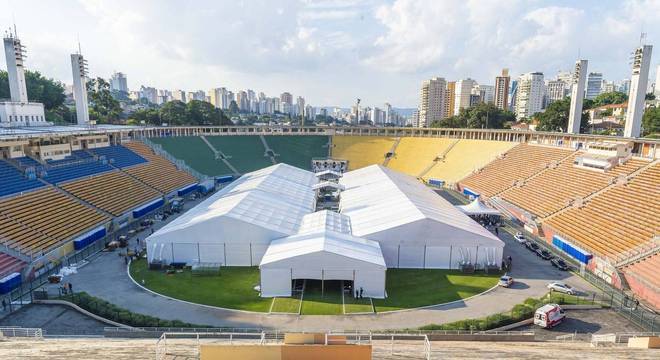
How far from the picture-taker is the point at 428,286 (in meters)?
25.2

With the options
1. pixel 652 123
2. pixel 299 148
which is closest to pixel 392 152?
pixel 299 148

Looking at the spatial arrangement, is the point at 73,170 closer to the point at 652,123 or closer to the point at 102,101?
the point at 102,101

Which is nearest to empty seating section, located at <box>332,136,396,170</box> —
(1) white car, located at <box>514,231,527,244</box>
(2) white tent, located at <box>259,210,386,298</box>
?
(1) white car, located at <box>514,231,527,244</box>

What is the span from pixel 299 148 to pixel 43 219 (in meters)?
50.9

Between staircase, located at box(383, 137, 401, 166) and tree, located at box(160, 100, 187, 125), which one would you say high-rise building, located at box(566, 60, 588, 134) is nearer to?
staircase, located at box(383, 137, 401, 166)

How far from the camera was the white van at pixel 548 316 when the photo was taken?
65.7 ft

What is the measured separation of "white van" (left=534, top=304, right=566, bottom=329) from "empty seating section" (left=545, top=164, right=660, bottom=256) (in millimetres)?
11193

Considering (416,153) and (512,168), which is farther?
(416,153)

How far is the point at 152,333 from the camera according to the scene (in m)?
18.7

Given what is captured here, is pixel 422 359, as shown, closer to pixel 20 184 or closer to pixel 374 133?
pixel 20 184

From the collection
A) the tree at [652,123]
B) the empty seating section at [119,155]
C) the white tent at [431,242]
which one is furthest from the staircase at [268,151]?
the tree at [652,123]

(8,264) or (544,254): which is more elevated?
(8,264)

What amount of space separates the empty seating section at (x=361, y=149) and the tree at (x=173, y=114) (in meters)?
46.2

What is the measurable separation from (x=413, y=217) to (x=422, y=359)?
1991 cm
